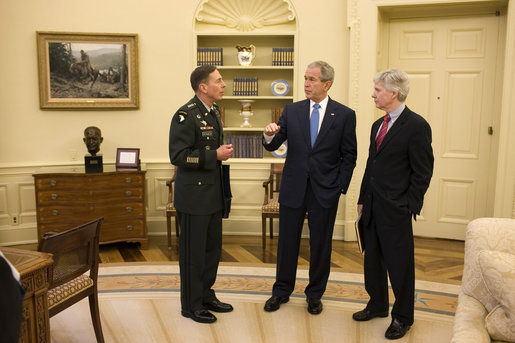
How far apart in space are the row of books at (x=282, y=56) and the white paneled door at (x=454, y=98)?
1051mm

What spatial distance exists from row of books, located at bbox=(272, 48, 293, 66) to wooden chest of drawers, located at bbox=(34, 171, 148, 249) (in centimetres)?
185

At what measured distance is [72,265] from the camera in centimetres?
239

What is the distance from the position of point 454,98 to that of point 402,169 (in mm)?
2631

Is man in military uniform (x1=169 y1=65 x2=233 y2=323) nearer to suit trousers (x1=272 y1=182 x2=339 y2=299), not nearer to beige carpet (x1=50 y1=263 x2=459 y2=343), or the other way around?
beige carpet (x1=50 y1=263 x2=459 y2=343)

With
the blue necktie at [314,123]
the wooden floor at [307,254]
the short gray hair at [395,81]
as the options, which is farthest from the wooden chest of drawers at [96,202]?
the short gray hair at [395,81]

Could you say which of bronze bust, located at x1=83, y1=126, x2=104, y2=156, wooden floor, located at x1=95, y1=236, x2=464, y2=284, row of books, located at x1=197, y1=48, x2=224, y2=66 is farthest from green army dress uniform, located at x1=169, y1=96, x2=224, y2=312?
row of books, located at x1=197, y1=48, x2=224, y2=66

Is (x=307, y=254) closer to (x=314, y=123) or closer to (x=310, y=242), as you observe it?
(x=310, y=242)

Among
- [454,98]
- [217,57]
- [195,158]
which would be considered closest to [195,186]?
[195,158]

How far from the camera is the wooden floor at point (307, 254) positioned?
162 inches

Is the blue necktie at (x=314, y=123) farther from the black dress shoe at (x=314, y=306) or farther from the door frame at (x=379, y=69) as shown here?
the door frame at (x=379, y=69)

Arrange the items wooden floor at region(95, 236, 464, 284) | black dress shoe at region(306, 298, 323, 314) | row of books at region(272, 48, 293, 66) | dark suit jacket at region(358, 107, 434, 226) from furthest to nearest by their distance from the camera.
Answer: row of books at region(272, 48, 293, 66) → wooden floor at region(95, 236, 464, 284) → black dress shoe at region(306, 298, 323, 314) → dark suit jacket at region(358, 107, 434, 226)

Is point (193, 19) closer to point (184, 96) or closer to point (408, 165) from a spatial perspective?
point (184, 96)

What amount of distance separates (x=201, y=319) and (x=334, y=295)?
3.38ft

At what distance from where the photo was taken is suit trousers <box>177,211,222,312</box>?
2961 mm
